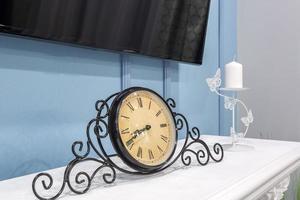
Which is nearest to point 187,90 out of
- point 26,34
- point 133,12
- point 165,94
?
point 165,94

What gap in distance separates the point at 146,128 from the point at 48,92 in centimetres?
30

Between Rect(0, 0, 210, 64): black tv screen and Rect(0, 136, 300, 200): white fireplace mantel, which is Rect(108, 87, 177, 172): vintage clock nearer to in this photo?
Rect(0, 136, 300, 200): white fireplace mantel

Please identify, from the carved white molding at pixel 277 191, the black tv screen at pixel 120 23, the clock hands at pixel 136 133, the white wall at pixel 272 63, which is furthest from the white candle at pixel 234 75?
the white wall at pixel 272 63

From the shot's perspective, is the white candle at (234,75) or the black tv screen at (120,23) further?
the white candle at (234,75)

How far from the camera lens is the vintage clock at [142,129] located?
2.46ft

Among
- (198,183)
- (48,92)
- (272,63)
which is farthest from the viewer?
(272,63)

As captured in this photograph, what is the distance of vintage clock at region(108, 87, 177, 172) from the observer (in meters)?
0.75

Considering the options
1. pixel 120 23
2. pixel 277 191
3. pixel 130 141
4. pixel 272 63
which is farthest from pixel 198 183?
pixel 272 63

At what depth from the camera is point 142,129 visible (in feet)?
2.65

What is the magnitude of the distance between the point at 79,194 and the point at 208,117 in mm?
1066

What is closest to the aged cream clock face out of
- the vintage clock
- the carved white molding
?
the vintage clock

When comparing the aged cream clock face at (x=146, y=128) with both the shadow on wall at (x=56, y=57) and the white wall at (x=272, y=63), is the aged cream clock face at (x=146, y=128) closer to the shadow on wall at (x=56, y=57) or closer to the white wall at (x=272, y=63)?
the shadow on wall at (x=56, y=57)

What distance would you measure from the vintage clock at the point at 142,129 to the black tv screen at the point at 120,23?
0.84 ft

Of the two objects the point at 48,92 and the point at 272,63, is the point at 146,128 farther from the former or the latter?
the point at 272,63
